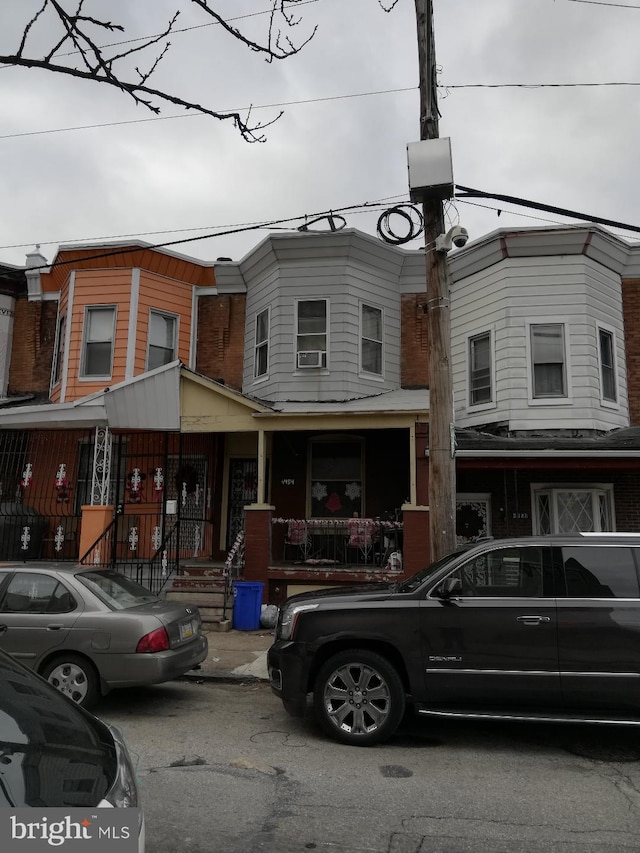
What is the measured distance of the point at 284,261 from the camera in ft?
47.7

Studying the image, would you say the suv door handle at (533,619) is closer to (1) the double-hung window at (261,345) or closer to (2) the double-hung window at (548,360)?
(2) the double-hung window at (548,360)

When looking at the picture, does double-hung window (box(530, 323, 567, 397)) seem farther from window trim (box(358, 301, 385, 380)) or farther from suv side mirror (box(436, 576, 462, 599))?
suv side mirror (box(436, 576, 462, 599))

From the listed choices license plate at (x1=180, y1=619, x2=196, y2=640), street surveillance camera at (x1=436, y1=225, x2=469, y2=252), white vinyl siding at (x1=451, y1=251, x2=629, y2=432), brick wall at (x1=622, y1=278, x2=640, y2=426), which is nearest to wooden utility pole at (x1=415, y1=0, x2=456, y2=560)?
street surveillance camera at (x1=436, y1=225, x2=469, y2=252)

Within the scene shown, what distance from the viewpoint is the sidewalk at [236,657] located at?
8.16 meters

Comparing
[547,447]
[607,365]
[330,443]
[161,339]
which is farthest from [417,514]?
[161,339]

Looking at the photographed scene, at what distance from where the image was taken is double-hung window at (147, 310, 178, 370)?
15.0m

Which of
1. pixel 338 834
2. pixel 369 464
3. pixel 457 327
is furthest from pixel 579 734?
pixel 457 327

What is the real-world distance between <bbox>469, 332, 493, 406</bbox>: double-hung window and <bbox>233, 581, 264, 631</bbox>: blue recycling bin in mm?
6215

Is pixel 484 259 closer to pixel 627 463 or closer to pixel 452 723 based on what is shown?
pixel 627 463

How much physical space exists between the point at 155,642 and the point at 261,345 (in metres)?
9.19

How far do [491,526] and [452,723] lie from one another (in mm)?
7076

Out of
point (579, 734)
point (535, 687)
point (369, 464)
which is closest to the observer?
point (535, 687)

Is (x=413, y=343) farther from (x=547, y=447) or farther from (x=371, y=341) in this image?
(x=547, y=447)

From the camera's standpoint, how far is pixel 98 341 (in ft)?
48.1
